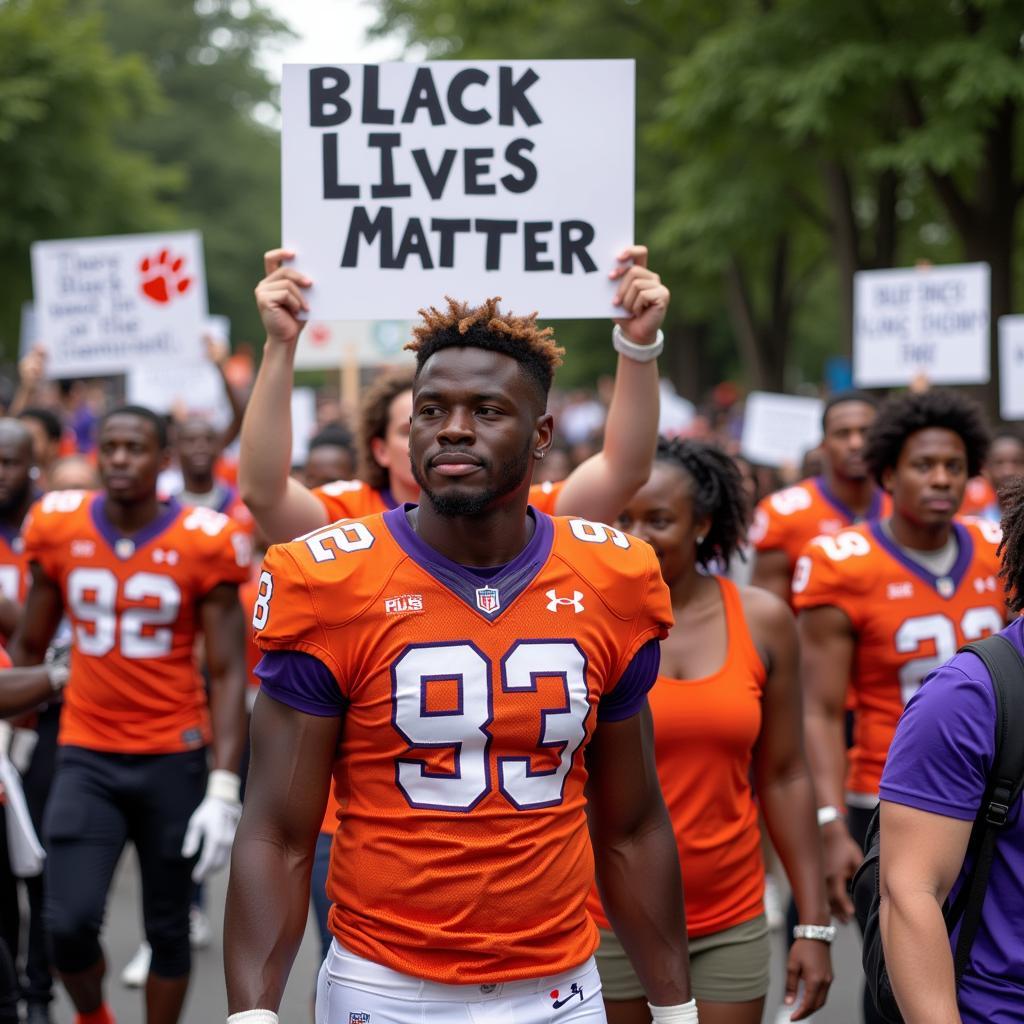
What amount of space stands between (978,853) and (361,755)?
1.15 m

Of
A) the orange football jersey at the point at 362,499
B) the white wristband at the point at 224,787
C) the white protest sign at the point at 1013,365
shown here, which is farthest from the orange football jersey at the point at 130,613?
the white protest sign at the point at 1013,365

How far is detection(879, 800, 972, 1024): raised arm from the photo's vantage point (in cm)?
281

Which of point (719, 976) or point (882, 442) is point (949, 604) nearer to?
point (882, 442)

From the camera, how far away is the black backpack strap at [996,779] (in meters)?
2.81

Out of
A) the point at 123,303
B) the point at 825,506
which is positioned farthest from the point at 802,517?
the point at 123,303

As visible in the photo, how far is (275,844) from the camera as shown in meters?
3.09

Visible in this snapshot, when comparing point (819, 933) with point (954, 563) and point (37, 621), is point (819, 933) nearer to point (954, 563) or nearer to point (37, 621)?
point (954, 563)

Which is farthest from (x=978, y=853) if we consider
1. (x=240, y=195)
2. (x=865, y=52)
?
(x=240, y=195)

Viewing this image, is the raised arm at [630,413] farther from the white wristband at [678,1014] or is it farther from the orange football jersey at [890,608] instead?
the white wristband at [678,1014]

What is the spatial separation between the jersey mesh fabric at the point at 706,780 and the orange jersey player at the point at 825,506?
10.0ft

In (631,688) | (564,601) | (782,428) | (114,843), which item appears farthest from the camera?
(782,428)

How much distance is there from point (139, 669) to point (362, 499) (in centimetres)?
148

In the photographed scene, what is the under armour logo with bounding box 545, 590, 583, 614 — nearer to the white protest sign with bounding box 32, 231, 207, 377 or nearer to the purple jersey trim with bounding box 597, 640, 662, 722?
→ the purple jersey trim with bounding box 597, 640, 662, 722

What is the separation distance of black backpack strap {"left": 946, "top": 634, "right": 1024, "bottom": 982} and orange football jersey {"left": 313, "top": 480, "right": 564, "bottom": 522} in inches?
73.8
